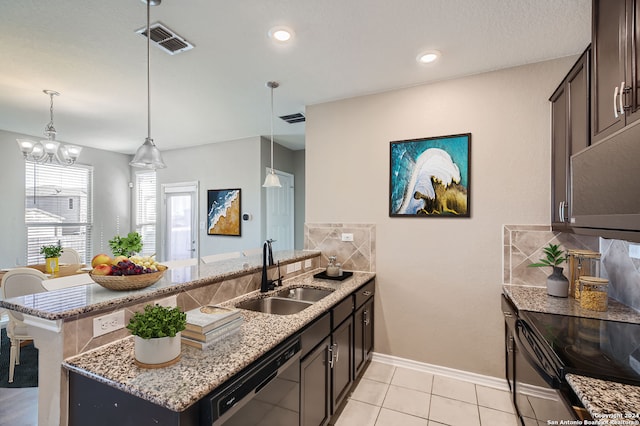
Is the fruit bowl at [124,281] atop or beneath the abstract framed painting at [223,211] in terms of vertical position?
beneath

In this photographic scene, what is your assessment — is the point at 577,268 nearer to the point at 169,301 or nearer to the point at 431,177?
the point at 431,177

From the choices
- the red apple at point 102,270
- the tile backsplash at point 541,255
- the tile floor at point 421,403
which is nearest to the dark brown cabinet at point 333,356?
the tile floor at point 421,403

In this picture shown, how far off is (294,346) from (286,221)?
3.99 m

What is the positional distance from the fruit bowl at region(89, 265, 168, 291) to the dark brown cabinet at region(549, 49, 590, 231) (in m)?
2.54

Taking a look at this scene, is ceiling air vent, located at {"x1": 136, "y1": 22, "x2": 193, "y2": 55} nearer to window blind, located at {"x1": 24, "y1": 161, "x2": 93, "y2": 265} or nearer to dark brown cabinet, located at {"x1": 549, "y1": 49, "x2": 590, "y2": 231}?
dark brown cabinet, located at {"x1": 549, "y1": 49, "x2": 590, "y2": 231}

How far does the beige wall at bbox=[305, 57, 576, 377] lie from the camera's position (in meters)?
2.38

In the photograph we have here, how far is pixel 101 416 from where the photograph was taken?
108 centimetres

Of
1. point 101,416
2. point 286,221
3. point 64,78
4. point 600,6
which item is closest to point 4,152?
point 64,78

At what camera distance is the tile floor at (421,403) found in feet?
6.75

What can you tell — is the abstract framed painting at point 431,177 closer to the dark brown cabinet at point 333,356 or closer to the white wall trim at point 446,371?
the dark brown cabinet at point 333,356

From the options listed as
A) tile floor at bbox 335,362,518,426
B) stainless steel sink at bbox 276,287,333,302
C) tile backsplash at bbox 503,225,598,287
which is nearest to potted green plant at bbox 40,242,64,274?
stainless steel sink at bbox 276,287,333,302

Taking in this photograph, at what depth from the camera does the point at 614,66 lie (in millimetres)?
1304

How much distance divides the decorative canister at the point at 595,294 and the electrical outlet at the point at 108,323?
2582 mm

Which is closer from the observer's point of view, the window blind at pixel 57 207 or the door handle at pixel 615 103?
the door handle at pixel 615 103
